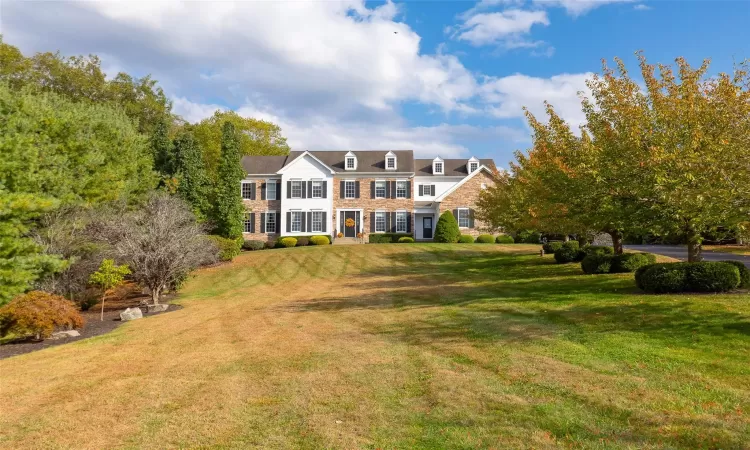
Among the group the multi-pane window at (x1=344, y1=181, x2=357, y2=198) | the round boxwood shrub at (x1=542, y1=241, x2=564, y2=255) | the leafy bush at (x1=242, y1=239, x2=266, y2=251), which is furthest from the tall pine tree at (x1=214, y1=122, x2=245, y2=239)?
the round boxwood shrub at (x1=542, y1=241, x2=564, y2=255)

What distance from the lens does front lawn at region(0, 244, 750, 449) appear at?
238 inches

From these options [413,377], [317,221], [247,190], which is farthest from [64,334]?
[247,190]

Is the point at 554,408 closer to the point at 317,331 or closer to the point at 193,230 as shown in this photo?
the point at 317,331

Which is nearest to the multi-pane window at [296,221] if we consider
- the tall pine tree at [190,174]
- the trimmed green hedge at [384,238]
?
the trimmed green hedge at [384,238]

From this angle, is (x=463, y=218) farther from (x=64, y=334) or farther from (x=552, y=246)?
(x=64, y=334)

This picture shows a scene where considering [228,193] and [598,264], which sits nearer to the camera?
[598,264]

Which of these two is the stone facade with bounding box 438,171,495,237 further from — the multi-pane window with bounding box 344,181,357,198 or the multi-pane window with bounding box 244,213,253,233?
the multi-pane window with bounding box 244,213,253,233

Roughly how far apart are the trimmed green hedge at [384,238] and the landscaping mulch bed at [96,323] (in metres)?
Result: 21.8

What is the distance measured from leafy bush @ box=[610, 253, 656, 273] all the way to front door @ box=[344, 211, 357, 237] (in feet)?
95.0

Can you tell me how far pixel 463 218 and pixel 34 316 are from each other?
114 feet

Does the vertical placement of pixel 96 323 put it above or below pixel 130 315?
below

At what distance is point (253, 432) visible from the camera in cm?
627

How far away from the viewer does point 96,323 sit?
17.9 meters

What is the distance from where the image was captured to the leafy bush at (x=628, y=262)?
61.2 ft
